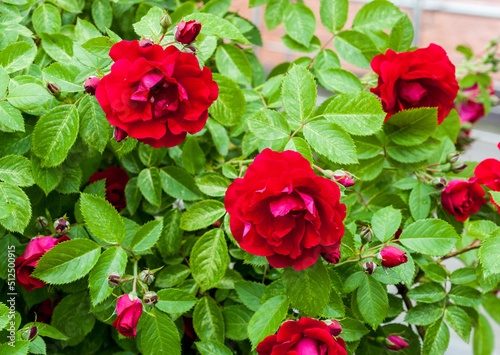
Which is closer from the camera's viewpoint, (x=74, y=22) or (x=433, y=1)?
(x=74, y=22)

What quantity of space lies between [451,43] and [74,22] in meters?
3.36

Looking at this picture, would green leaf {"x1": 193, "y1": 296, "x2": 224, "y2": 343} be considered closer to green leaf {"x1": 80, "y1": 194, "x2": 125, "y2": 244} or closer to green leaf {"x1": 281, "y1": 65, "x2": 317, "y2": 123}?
green leaf {"x1": 80, "y1": 194, "x2": 125, "y2": 244}

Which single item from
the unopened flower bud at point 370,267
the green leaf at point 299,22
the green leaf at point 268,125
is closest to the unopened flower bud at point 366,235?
the unopened flower bud at point 370,267

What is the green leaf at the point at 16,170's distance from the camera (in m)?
0.50

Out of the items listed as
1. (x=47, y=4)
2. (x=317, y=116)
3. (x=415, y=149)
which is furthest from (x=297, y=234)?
(x=47, y=4)

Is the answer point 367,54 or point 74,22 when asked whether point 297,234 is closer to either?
point 367,54

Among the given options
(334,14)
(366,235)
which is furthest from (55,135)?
(334,14)

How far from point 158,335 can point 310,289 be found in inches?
7.4

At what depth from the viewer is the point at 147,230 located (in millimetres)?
523

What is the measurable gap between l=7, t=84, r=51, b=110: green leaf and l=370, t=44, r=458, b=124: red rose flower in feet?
1.28

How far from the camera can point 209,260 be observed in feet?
1.73

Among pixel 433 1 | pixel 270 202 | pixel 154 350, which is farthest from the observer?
pixel 433 1

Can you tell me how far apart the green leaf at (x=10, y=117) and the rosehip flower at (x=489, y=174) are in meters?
0.55

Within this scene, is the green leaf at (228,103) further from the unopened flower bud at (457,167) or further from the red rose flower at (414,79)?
the unopened flower bud at (457,167)
